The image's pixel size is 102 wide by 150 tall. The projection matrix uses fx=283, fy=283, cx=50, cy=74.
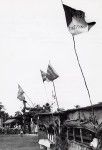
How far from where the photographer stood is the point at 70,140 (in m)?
20.9

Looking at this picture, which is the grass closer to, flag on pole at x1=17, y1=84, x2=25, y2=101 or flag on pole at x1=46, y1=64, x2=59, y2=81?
flag on pole at x1=17, y1=84, x2=25, y2=101

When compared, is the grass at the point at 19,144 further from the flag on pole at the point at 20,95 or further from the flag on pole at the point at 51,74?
the flag on pole at the point at 51,74

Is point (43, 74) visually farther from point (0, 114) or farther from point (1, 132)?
point (0, 114)

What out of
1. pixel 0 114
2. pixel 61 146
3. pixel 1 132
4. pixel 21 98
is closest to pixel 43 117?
pixel 21 98

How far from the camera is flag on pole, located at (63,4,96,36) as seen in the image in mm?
12453

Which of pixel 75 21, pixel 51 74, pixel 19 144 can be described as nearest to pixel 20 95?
pixel 19 144

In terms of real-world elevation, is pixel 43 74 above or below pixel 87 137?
above

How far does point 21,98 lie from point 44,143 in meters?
12.1

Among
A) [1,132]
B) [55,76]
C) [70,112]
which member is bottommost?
[1,132]

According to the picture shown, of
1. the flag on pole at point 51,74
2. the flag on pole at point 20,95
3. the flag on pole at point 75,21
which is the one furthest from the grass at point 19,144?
the flag on pole at point 75,21

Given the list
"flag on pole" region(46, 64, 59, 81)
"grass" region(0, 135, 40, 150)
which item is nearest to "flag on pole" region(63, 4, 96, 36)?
"flag on pole" region(46, 64, 59, 81)

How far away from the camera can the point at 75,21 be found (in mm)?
12711

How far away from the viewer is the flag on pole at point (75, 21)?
40.9ft

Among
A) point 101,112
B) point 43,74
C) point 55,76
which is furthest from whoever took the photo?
point 43,74
